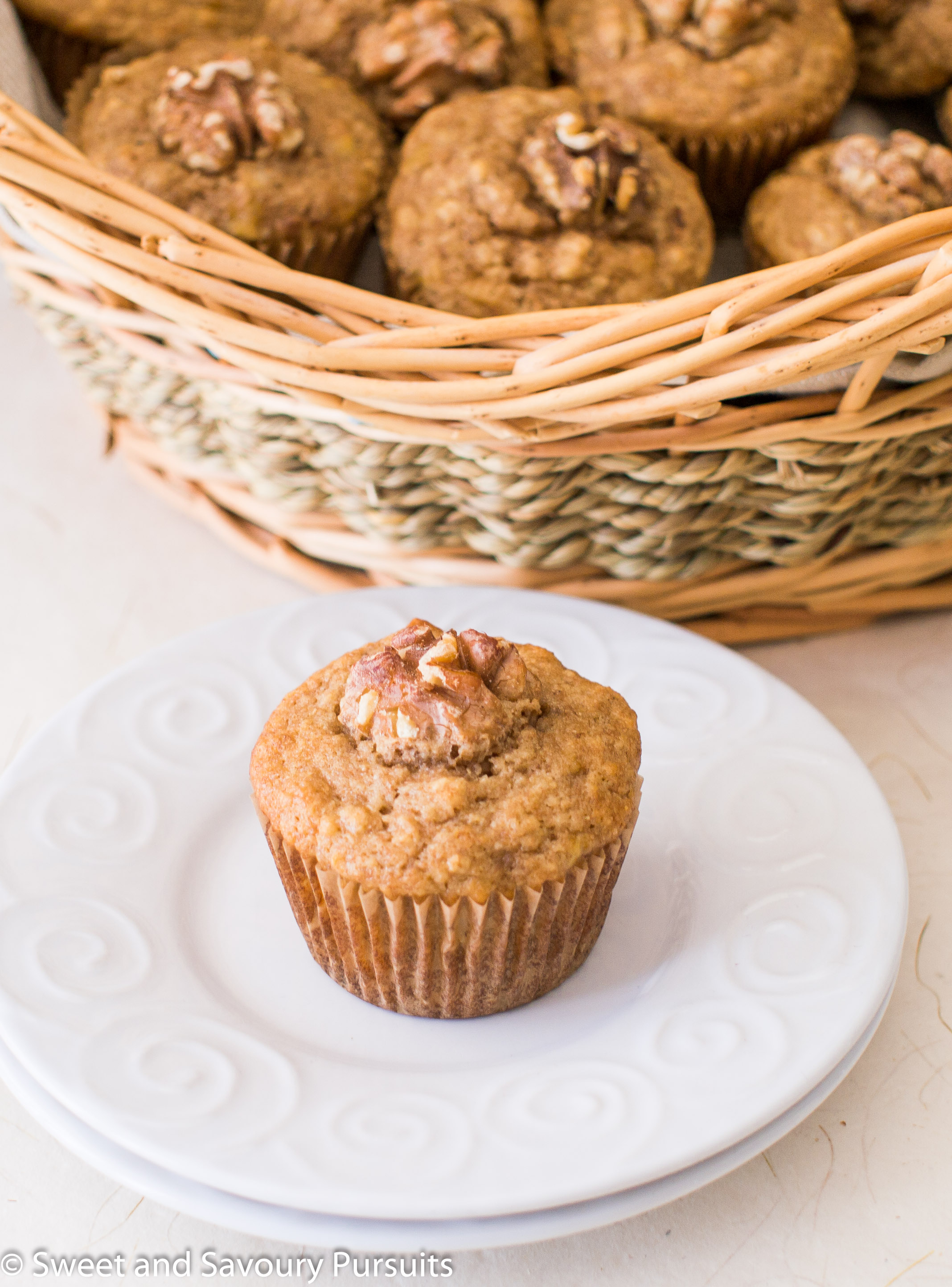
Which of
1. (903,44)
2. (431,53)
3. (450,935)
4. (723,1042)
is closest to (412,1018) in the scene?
(450,935)

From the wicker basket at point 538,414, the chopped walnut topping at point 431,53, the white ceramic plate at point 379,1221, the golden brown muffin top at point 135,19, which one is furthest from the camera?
the golden brown muffin top at point 135,19

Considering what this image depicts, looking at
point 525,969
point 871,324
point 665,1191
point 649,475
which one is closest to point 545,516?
point 649,475

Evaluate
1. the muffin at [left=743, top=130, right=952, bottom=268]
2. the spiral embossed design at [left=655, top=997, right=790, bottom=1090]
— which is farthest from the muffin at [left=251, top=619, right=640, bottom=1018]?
the muffin at [left=743, top=130, right=952, bottom=268]

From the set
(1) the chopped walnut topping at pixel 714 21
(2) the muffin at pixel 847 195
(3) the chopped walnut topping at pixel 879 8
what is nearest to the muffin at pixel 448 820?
(2) the muffin at pixel 847 195

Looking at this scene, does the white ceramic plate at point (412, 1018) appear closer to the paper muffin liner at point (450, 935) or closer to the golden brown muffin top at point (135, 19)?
the paper muffin liner at point (450, 935)

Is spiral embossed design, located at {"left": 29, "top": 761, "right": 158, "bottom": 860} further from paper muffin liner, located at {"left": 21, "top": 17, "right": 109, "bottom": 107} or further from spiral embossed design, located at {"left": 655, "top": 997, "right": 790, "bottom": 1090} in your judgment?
paper muffin liner, located at {"left": 21, "top": 17, "right": 109, "bottom": 107}

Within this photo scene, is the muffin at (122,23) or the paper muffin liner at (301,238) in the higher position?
the muffin at (122,23)

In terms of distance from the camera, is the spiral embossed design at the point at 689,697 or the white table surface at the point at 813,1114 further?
the spiral embossed design at the point at 689,697
